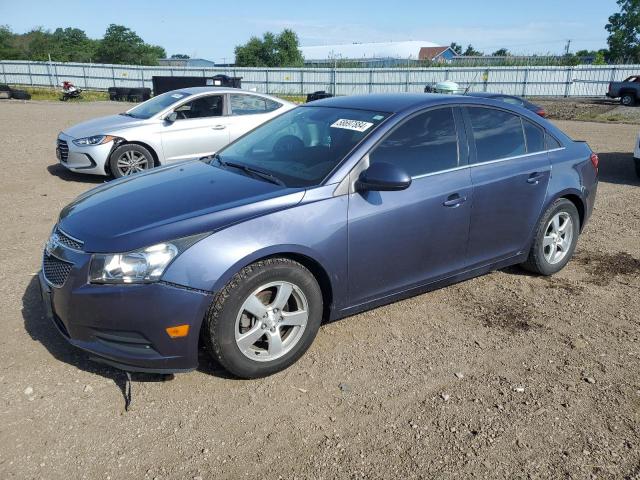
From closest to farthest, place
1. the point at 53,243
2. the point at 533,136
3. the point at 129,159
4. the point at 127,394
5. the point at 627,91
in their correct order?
the point at 127,394 < the point at 53,243 < the point at 533,136 < the point at 129,159 < the point at 627,91

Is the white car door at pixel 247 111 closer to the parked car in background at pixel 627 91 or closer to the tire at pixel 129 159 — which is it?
the tire at pixel 129 159

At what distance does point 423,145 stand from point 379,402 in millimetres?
1848

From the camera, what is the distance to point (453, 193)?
382 cm

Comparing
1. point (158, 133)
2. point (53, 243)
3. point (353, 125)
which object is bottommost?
point (53, 243)

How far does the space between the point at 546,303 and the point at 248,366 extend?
264 cm

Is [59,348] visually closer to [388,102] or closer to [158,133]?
[388,102]

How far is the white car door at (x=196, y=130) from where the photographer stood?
833cm

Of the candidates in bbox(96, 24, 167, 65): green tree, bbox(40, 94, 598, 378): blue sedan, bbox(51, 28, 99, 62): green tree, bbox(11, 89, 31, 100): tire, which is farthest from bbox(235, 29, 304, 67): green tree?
bbox(40, 94, 598, 378): blue sedan

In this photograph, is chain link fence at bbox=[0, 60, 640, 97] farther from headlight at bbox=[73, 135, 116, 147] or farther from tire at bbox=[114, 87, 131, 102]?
headlight at bbox=[73, 135, 116, 147]

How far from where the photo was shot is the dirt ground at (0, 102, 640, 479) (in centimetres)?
257

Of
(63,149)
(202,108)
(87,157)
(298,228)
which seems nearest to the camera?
(298,228)

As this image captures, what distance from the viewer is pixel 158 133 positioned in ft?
27.0

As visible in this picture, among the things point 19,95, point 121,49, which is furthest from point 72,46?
point 19,95

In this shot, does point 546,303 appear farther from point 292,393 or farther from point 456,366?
point 292,393
